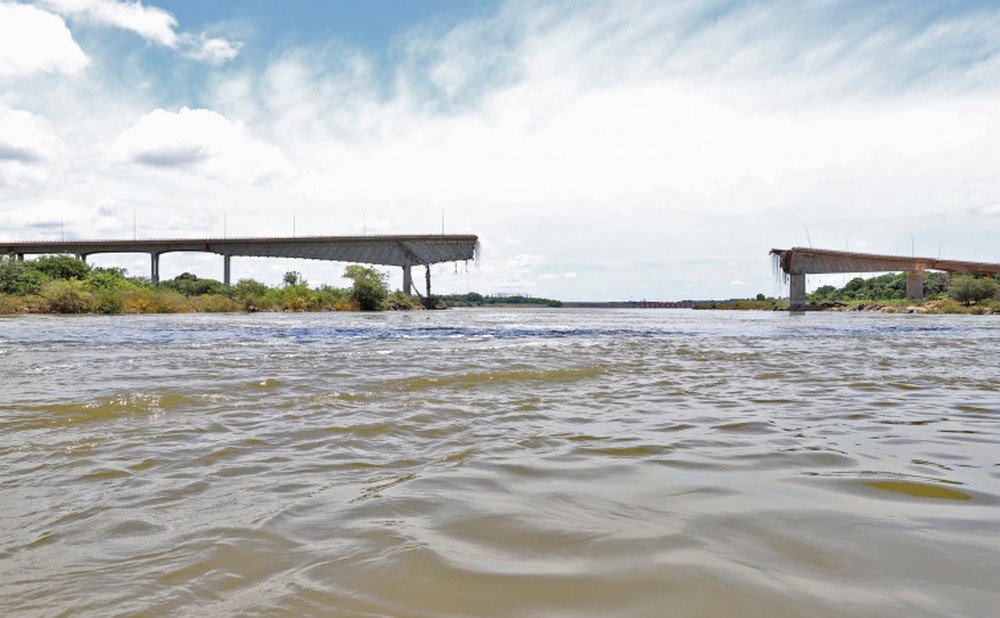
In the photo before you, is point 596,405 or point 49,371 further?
point 49,371

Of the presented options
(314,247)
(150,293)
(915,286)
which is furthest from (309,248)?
(915,286)

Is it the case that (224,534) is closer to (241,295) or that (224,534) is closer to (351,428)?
(351,428)

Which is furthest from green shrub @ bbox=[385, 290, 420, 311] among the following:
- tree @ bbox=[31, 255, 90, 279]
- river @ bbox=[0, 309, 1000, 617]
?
river @ bbox=[0, 309, 1000, 617]

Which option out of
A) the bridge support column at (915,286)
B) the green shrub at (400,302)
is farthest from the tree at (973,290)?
the green shrub at (400,302)

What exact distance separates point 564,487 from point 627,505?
1.19 ft

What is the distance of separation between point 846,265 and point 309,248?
63.6m

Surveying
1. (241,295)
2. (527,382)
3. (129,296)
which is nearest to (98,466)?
(527,382)

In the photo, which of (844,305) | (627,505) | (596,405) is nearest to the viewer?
(627,505)

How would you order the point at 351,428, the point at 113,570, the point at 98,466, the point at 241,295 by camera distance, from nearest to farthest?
1. the point at 113,570
2. the point at 98,466
3. the point at 351,428
4. the point at 241,295

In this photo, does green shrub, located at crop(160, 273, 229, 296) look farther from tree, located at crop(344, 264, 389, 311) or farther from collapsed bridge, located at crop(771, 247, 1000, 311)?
collapsed bridge, located at crop(771, 247, 1000, 311)

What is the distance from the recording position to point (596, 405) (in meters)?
5.35

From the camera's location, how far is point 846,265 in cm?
6844

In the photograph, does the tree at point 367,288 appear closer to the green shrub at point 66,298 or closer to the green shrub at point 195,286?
the green shrub at point 195,286

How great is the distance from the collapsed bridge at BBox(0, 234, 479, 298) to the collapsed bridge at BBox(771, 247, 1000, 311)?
121 ft
